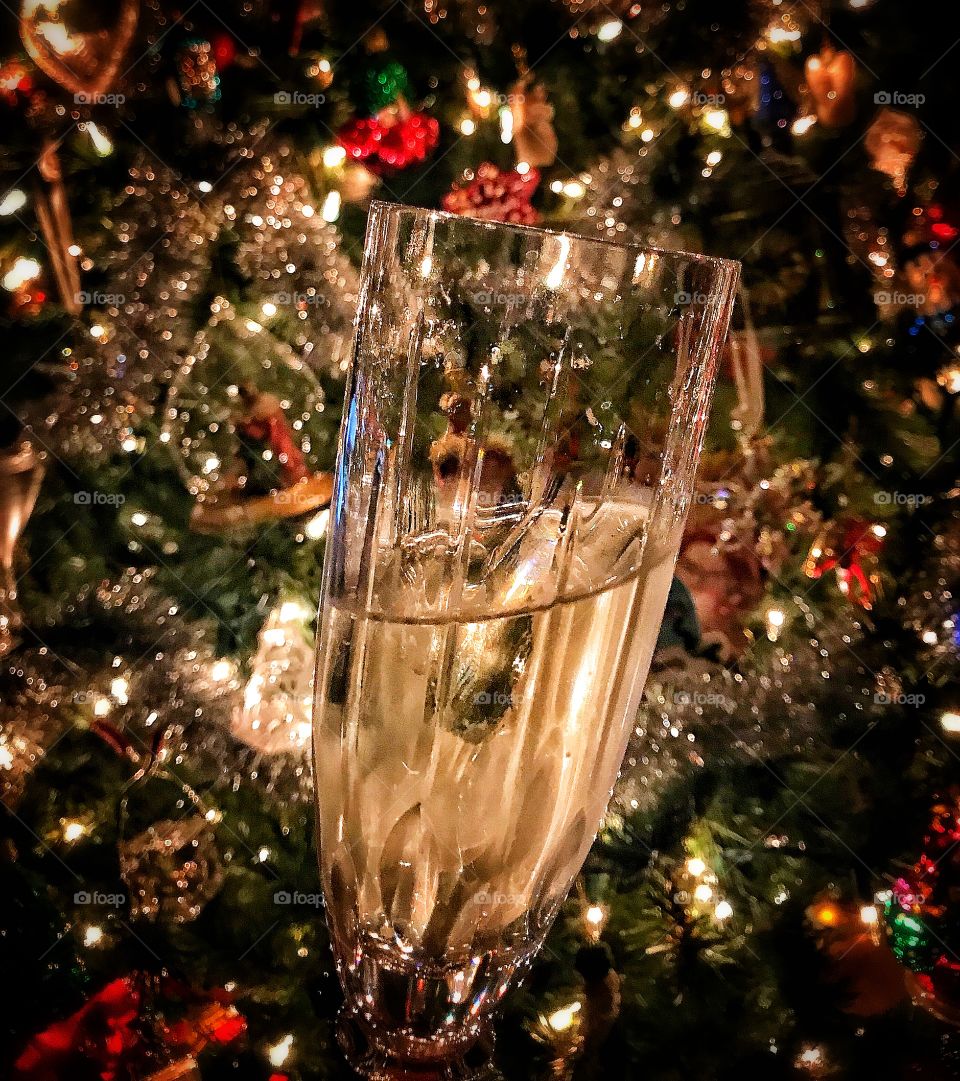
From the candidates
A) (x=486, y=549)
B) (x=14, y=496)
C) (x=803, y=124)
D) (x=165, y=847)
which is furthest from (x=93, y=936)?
(x=803, y=124)

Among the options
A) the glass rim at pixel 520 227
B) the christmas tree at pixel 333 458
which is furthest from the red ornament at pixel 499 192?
the glass rim at pixel 520 227

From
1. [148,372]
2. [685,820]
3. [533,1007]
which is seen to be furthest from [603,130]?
[533,1007]

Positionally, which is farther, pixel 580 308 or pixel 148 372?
pixel 148 372

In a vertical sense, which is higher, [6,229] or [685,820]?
[6,229]

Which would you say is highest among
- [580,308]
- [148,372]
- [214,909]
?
[580,308]

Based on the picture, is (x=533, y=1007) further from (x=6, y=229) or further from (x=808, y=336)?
(x=6, y=229)

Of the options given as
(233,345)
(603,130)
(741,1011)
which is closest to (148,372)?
(233,345)
